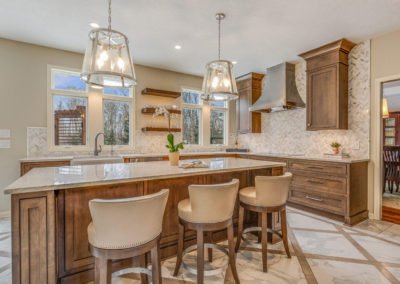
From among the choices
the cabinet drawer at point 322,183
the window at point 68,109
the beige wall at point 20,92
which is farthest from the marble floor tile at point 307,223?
the beige wall at point 20,92

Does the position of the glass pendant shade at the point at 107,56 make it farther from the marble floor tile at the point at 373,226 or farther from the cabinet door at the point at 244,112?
the cabinet door at the point at 244,112

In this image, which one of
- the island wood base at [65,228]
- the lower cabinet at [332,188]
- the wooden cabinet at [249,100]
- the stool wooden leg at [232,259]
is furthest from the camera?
the wooden cabinet at [249,100]

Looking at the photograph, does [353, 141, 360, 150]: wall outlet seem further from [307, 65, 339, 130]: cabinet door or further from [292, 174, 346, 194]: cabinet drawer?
[292, 174, 346, 194]: cabinet drawer

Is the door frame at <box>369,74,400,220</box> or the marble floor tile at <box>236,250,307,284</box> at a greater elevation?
the door frame at <box>369,74,400,220</box>

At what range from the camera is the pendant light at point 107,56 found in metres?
1.83

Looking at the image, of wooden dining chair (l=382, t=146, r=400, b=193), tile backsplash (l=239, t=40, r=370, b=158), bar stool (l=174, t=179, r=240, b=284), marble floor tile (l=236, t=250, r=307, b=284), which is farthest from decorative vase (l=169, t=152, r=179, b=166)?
wooden dining chair (l=382, t=146, r=400, b=193)

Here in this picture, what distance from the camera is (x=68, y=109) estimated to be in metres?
4.08

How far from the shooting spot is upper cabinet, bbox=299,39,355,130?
3553mm

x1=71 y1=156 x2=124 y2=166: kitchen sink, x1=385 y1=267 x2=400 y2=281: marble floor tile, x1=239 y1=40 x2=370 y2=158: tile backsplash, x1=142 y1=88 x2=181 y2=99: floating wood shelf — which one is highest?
x1=142 y1=88 x2=181 y2=99: floating wood shelf

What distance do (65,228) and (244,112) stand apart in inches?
178

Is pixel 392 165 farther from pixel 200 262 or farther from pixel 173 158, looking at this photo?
pixel 200 262

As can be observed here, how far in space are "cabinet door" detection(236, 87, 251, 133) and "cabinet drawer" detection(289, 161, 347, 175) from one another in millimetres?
1667

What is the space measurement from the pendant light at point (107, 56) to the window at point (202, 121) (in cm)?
331

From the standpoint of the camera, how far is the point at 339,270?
2.03 meters
